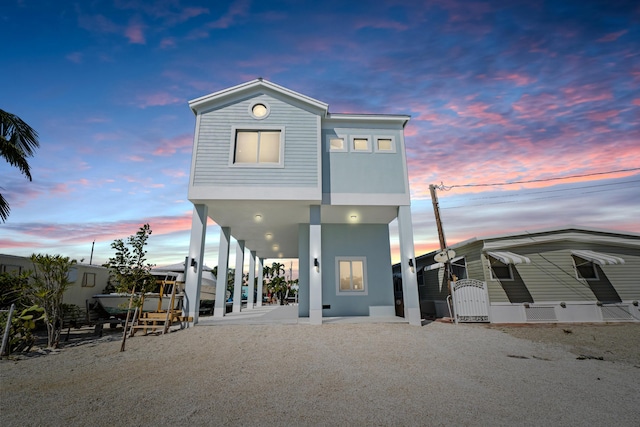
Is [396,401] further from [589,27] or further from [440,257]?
[589,27]

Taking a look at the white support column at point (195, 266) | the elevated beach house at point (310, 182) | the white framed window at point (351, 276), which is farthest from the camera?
the white framed window at point (351, 276)

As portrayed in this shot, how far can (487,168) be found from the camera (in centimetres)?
1408

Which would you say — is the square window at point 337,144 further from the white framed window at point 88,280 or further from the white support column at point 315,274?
the white framed window at point 88,280

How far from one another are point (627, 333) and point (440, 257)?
21.7ft

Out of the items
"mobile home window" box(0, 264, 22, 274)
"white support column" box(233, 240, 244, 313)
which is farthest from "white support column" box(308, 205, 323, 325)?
"mobile home window" box(0, 264, 22, 274)

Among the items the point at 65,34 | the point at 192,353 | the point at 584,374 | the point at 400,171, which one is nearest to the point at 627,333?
the point at 584,374

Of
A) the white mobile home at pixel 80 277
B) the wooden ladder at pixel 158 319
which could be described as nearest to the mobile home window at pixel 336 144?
the wooden ladder at pixel 158 319

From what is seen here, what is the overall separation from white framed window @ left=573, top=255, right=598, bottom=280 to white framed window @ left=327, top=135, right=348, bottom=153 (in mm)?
12559

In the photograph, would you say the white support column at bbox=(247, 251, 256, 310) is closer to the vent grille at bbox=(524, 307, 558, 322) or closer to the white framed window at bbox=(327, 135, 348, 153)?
the white framed window at bbox=(327, 135, 348, 153)

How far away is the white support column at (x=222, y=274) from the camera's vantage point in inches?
523

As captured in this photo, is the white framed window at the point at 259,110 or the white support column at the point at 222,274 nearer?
the white framed window at the point at 259,110

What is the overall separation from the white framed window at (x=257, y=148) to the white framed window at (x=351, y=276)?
6026mm

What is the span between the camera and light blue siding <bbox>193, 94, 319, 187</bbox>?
36.5ft

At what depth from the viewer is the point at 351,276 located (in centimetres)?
1377
